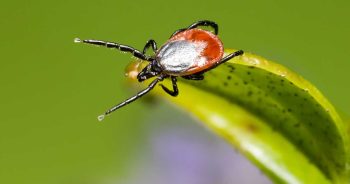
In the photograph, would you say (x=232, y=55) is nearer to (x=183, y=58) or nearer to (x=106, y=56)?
(x=183, y=58)

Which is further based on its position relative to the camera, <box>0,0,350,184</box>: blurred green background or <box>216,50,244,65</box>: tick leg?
<box>0,0,350,184</box>: blurred green background

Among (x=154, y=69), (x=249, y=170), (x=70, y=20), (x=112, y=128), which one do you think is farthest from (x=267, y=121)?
(x=70, y=20)

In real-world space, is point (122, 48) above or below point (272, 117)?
above

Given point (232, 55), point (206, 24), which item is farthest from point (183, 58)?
point (232, 55)

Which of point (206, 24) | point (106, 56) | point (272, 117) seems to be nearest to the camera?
point (272, 117)

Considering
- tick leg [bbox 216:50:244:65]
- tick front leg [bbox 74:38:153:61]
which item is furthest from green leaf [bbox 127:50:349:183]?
tick front leg [bbox 74:38:153:61]

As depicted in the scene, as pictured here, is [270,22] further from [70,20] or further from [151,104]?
[151,104]

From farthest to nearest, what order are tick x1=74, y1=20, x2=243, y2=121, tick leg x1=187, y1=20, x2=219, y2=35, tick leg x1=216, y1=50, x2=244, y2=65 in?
tick leg x1=187, y1=20, x2=219, y2=35
tick x1=74, y1=20, x2=243, y2=121
tick leg x1=216, y1=50, x2=244, y2=65

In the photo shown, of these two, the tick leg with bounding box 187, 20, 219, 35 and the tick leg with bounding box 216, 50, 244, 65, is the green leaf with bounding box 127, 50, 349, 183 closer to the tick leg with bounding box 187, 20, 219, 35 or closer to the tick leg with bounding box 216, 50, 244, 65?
the tick leg with bounding box 216, 50, 244, 65
